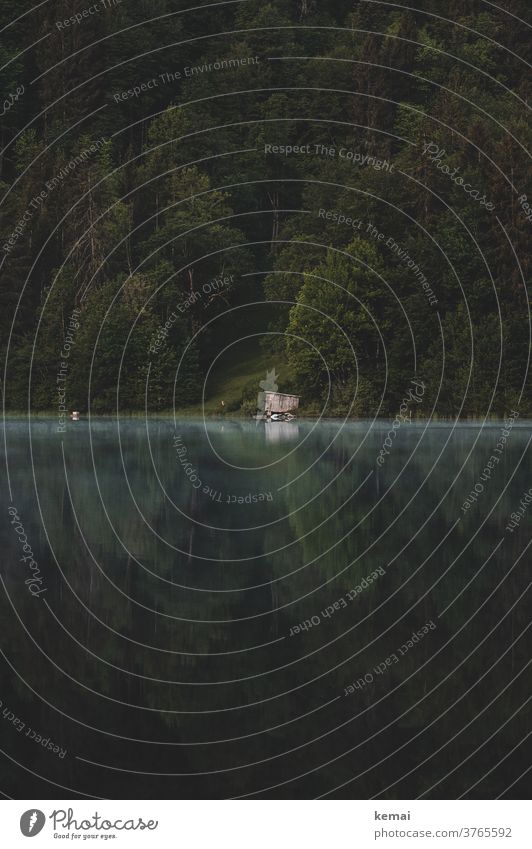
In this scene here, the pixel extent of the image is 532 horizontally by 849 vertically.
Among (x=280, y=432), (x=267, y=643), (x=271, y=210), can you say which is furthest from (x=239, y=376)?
(x=267, y=643)

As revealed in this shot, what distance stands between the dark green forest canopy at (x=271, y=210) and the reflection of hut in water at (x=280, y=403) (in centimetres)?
79

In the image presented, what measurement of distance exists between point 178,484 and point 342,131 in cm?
7798

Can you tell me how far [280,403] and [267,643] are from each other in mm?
67844

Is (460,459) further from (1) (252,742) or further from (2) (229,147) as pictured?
(2) (229,147)

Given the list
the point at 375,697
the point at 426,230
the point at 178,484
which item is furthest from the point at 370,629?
the point at 426,230

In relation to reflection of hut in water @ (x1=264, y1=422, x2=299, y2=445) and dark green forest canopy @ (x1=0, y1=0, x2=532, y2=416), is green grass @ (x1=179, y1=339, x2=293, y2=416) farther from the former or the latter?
reflection of hut in water @ (x1=264, y1=422, x2=299, y2=445)

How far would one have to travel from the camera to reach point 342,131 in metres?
113

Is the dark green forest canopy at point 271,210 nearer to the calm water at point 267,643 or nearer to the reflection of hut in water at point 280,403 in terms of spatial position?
the reflection of hut in water at point 280,403
